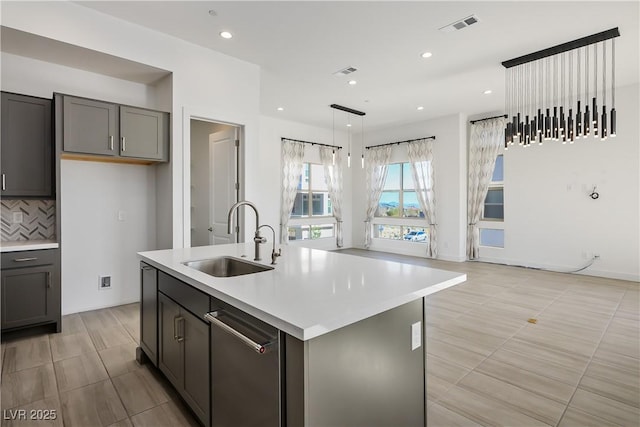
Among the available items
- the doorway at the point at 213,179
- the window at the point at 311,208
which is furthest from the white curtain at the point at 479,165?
the doorway at the point at 213,179

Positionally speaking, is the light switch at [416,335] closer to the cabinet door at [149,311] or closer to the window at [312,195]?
the cabinet door at [149,311]

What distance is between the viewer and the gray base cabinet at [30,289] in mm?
2869

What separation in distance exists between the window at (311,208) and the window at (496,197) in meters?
3.57

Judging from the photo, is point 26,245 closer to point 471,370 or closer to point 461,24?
point 471,370

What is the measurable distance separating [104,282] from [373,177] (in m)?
6.18

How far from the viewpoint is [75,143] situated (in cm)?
315

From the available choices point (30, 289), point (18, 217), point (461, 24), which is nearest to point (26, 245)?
point (30, 289)

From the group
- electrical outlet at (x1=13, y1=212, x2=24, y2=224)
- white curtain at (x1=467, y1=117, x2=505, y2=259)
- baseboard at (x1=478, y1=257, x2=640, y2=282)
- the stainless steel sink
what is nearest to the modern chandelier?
white curtain at (x1=467, y1=117, x2=505, y2=259)

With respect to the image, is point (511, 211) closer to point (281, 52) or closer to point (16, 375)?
point (281, 52)

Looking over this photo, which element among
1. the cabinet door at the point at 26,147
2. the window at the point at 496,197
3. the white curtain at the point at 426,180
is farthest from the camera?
the white curtain at the point at 426,180

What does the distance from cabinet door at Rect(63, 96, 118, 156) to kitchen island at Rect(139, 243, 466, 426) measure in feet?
6.63

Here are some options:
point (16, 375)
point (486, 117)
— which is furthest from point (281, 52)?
point (486, 117)

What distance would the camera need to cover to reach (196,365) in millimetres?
1751

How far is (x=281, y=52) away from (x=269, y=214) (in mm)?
3684
